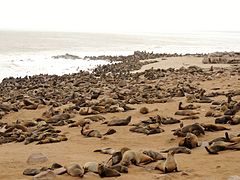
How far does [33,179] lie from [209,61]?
21717 mm

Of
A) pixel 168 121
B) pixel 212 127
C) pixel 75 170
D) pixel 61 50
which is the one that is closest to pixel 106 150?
pixel 75 170

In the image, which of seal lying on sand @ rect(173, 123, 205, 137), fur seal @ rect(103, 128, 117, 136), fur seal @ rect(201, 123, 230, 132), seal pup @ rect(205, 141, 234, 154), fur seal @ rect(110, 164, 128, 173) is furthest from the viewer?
fur seal @ rect(103, 128, 117, 136)

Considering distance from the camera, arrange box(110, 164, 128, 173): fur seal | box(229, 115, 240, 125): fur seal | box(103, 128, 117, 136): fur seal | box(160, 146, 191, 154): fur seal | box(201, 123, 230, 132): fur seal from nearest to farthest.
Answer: box(110, 164, 128, 173): fur seal, box(160, 146, 191, 154): fur seal, box(201, 123, 230, 132): fur seal, box(229, 115, 240, 125): fur seal, box(103, 128, 117, 136): fur seal

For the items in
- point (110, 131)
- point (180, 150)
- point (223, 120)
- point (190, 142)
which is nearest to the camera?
point (180, 150)

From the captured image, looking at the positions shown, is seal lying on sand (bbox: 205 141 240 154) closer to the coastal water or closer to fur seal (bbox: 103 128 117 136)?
fur seal (bbox: 103 128 117 136)

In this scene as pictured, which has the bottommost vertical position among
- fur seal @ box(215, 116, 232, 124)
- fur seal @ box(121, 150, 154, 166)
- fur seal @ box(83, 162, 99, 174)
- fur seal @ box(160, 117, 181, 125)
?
fur seal @ box(160, 117, 181, 125)

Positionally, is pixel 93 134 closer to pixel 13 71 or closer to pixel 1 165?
pixel 1 165

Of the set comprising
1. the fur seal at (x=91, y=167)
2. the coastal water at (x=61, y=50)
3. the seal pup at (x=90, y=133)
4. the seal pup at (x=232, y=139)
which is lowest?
the coastal water at (x=61, y=50)

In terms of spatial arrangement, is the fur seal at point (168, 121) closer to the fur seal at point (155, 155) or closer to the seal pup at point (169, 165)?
the fur seal at point (155, 155)

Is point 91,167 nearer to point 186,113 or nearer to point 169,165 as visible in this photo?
point 169,165

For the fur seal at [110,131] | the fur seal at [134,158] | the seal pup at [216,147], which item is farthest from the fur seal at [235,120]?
the fur seal at [134,158]

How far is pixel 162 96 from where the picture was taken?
1161 centimetres

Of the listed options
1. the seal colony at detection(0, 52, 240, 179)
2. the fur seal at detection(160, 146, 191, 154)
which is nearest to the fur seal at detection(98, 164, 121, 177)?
the seal colony at detection(0, 52, 240, 179)

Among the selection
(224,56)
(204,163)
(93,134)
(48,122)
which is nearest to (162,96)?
(48,122)
